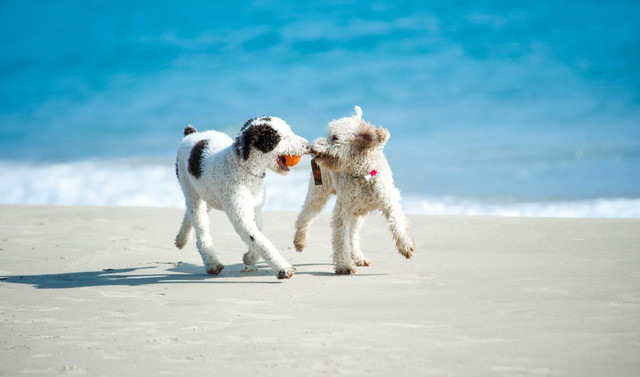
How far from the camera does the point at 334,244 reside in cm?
745

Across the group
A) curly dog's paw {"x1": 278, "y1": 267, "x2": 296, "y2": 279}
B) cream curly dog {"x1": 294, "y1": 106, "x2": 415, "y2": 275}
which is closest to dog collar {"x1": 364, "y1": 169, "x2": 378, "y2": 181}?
cream curly dog {"x1": 294, "y1": 106, "x2": 415, "y2": 275}

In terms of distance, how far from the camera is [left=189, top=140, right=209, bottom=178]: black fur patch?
7.86 meters

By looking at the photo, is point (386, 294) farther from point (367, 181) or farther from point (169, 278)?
point (169, 278)

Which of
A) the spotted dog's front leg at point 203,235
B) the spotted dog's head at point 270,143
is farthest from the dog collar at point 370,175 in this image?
the spotted dog's front leg at point 203,235

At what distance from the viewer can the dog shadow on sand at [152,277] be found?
7453 mm

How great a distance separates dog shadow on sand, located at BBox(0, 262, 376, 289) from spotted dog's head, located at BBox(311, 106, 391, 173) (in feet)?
4.40

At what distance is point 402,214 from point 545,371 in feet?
12.3

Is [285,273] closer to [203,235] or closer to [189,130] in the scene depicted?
[203,235]

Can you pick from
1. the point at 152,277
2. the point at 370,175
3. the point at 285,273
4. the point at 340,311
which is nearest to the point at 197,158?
the point at 152,277

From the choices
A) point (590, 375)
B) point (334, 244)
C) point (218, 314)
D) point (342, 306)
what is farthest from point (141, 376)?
point (334, 244)

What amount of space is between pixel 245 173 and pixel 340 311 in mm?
2559

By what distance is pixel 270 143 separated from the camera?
7051 millimetres

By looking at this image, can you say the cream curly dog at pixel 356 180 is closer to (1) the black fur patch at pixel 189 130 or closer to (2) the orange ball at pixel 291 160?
(2) the orange ball at pixel 291 160

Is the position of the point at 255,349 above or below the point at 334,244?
below
